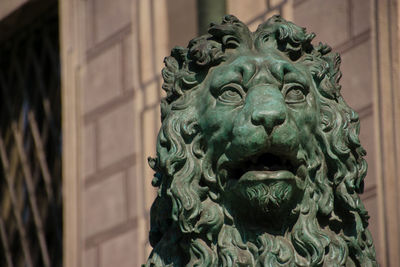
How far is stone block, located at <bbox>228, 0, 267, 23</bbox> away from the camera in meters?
10.9

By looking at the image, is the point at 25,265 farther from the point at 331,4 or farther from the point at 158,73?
the point at 331,4

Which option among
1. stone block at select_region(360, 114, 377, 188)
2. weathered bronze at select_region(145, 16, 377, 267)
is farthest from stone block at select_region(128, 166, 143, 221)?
weathered bronze at select_region(145, 16, 377, 267)

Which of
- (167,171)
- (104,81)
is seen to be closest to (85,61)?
(104,81)

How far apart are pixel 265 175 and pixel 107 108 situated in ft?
22.3

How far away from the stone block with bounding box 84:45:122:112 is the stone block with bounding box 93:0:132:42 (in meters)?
0.16

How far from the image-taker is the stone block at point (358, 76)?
9.35 meters

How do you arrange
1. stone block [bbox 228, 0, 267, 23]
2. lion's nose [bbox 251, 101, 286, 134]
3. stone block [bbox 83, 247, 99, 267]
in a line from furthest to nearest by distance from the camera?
1. stone block [bbox 83, 247, 99, 267]
2. stone block [bbox 228, 0, 267, 23]
3. lion's nose [bbox 251, 101, 286, 134]

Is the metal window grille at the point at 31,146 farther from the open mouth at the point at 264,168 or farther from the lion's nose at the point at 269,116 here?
the lion's nose at the point at 269,116

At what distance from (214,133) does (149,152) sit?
5.87m

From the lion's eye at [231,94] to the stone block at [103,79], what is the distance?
6.46 metres

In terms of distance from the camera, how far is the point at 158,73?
11.7m

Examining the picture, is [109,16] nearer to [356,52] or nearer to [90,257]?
[90,257]

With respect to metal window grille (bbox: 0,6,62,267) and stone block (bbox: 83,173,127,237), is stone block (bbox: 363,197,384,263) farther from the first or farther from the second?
metal window grille (bbox: 0,6,62,267)

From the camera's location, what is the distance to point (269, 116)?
219 inches
